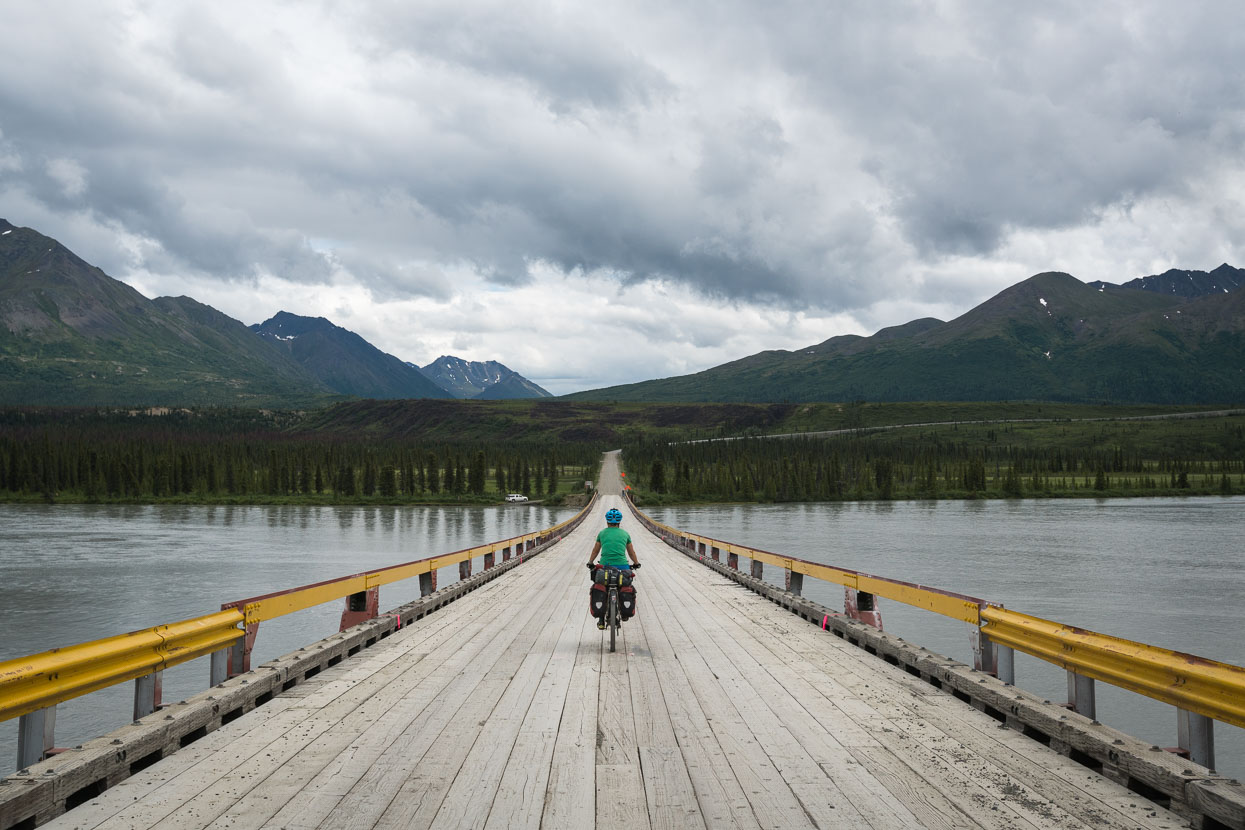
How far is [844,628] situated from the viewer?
13.6 m

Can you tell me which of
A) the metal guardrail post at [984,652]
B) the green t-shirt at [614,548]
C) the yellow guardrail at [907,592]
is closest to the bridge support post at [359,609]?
the green t-shirt at [614,548]

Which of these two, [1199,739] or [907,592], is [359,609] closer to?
[907,592]

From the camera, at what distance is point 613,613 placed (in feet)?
41.8

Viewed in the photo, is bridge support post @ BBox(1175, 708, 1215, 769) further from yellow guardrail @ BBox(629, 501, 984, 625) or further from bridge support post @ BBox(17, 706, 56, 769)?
bridge support post @ BBox(17, 706, 56, 769)

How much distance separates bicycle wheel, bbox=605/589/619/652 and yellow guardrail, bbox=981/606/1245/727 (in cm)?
548

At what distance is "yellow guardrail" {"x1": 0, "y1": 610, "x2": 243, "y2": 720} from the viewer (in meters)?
5.89

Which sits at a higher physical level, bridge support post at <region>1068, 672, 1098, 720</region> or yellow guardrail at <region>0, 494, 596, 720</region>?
yellow guardrail at <region>0, 494, 596, 720</region>

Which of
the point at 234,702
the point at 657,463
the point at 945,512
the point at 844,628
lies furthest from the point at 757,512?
the point at 234,702

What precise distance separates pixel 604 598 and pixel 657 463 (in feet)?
409

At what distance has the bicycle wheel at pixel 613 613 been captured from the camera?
492 inches

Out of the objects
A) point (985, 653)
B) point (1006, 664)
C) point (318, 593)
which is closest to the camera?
point (1006, 664)

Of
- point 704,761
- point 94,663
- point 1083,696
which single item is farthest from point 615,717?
point 94,663

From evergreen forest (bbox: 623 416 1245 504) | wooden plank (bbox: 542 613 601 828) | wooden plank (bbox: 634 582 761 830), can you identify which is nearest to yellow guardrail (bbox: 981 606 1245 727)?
wooden plank (bbox: 634 582 761 830)

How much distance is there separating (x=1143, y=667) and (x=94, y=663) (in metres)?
8.02
